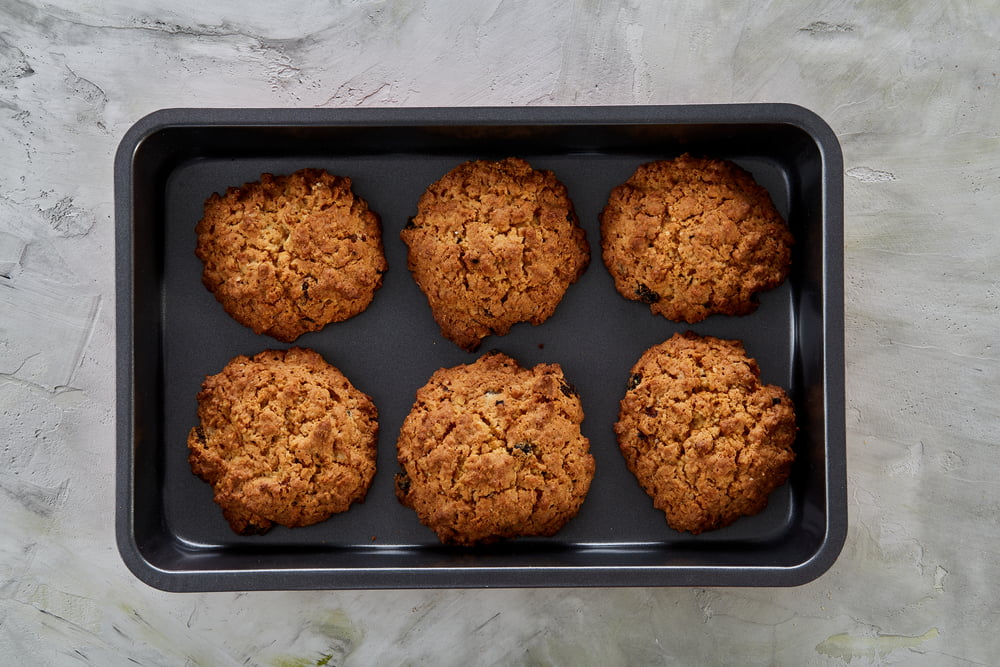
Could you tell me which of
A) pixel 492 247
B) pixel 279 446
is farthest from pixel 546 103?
pixel 279 446

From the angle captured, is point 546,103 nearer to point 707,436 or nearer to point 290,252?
point 290,252

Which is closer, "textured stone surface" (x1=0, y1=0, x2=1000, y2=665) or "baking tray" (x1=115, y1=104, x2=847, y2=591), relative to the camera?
"baking tray" (x1=115, y1=104, x2=847, y2=591)

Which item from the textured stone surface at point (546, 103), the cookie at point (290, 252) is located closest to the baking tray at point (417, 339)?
the cookie at point (290, 252)

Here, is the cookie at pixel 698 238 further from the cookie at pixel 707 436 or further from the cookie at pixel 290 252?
the cookie at pixel 290 252

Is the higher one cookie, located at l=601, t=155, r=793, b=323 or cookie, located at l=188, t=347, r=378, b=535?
cookie, located at l=601, t=155, r=793, b=323

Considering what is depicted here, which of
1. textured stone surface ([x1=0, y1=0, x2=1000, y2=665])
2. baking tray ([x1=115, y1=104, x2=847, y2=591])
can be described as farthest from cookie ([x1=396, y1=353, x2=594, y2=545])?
textured stone surface ([x1=0, y1=0, x2=1000, y2=665])

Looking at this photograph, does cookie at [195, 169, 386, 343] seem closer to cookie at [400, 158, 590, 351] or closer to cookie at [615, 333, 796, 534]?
cookie at [400, 158, 590, 351]
